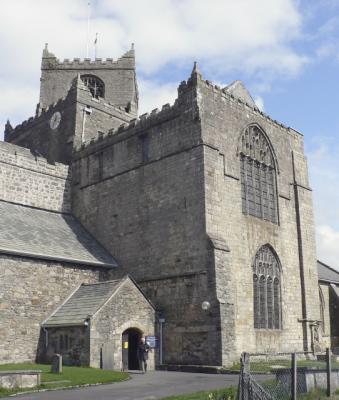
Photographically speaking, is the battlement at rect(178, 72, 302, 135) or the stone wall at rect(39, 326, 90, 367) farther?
the battlement at rect(178, 72, 302, 135)

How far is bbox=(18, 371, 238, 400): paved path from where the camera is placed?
1334 centimetres

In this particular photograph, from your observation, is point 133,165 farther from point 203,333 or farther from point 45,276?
point 203,333

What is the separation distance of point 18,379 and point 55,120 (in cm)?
2275

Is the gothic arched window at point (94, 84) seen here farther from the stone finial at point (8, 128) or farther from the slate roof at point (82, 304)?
the slate roof at point (82, 304)

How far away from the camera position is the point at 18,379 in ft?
48.4

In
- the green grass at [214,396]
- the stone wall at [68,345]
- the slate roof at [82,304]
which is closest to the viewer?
the green grass at [214,396]

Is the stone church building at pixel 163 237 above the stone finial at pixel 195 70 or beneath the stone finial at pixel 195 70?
beneath

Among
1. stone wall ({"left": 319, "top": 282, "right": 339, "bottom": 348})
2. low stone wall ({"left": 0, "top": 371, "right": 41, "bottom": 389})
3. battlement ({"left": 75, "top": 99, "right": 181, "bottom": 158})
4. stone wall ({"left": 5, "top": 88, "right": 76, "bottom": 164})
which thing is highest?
stone wall ({"left": 5, "top": 88, "right": 76, "bottom": 164})

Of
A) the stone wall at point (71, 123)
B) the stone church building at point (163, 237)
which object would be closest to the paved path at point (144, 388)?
the stone church building at point (163, 237)

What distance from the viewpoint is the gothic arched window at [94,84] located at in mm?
39125

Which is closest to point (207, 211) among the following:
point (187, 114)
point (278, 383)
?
point (187, 114)

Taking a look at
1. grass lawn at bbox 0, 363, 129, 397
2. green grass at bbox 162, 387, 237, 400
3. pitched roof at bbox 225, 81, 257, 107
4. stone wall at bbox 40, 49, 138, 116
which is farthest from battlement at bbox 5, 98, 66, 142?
green grass at bbox 162, 387, 237, 400

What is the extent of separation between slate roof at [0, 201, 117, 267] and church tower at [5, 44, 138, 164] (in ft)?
16.3

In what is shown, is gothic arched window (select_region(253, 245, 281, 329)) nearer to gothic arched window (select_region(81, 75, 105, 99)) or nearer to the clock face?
the clock face
